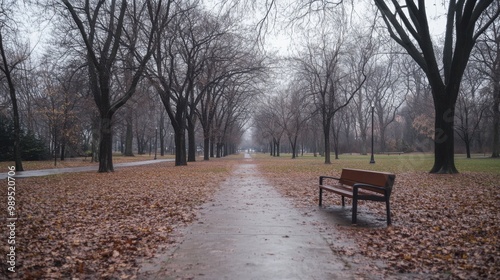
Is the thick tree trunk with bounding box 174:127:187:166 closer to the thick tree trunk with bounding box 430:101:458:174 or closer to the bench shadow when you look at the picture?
the thick tree trunk with bounding box 430:101:458:174

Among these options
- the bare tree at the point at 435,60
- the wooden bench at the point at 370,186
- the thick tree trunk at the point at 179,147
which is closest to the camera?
the wooden bench at the point at 370,186

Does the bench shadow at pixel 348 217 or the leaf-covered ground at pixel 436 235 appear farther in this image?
the bench shadow at pixel 348 217

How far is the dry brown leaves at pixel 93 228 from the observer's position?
4211 millimetres

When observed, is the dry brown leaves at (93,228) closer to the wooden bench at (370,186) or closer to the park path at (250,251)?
the park path at (250,251)

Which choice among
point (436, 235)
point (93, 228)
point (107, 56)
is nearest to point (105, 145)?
point (107, 56)

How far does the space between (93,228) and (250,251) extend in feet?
9.91

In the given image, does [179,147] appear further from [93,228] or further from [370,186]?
[370,186]

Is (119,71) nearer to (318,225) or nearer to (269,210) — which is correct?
(269,210)

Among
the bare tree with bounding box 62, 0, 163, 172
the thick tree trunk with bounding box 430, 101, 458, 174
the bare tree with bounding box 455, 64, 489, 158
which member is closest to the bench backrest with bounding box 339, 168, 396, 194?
the thick tree trunk with bounding box 430, 101, 458, 174

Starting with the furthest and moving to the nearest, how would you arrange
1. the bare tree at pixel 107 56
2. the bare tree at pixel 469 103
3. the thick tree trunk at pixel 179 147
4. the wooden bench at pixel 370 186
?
the bare tree at pixel 469 103, the thick tree trunk at pixel 179 147, the bare tree at pixel 107 56, the wooden bench at pixel 370 186

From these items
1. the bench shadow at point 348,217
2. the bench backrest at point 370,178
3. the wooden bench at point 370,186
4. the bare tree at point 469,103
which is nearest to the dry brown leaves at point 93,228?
the bench shadow at point 348,217

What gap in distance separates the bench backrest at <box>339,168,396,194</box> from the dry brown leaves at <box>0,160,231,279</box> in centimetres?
367

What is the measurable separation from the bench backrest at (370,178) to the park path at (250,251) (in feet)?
4.97

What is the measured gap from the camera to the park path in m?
3.98
